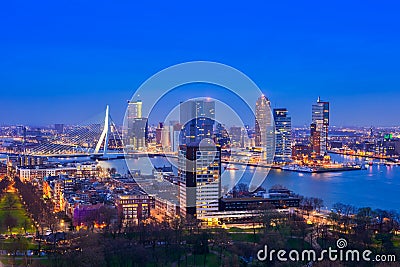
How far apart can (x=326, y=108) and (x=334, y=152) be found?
1782 mm

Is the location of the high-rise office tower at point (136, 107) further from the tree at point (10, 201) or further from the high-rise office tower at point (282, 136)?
the high-rise office tower at point (282, 136)

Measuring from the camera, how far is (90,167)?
11039mm

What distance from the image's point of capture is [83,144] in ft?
56.3

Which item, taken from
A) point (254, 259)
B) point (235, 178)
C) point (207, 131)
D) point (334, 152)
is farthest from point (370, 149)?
point (254, 259)

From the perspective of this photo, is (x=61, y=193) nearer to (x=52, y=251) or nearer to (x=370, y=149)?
(x=52, y=251)

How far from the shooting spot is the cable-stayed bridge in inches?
584

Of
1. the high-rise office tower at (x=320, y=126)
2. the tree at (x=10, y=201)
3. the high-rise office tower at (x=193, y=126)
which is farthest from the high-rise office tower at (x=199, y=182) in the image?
the high-rise office tower at (x=320, y=126)

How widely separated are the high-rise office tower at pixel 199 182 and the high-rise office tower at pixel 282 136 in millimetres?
8163

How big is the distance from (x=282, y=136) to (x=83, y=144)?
7.05 meters

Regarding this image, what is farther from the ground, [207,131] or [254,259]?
[207,131]

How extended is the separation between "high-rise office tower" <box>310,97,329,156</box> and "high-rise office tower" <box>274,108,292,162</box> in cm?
100

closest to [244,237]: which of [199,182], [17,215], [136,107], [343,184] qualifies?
[199,182]

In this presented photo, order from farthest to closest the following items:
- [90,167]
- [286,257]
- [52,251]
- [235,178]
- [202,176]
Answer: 1. [90,167]
2. [235,178]
3. [202,176]
4. [52,251]
5. [286,257]

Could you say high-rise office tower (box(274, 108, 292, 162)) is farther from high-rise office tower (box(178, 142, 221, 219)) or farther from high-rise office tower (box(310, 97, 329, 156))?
high-rise office tower (box(178, 142, 221, 219))
